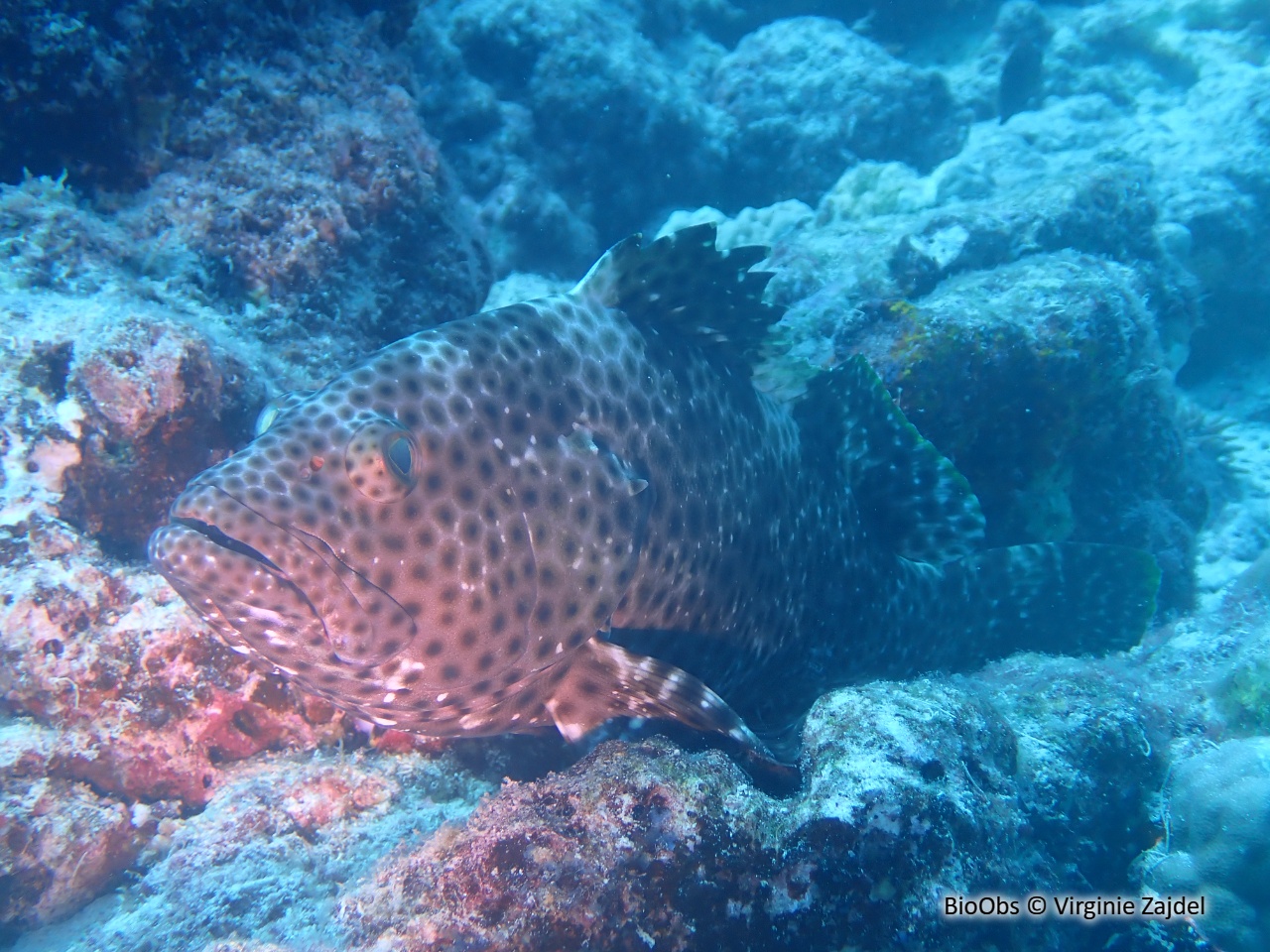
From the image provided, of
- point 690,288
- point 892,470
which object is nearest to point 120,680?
point 690,288

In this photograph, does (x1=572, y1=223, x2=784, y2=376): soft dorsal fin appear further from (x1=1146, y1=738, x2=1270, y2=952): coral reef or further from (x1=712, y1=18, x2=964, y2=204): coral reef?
(x1=712, y1=18, x2=964, y2=204): coral reef

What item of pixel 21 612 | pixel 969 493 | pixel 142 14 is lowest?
→ pixel 21 612

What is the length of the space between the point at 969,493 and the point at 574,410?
9.80ft

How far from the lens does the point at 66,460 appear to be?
122 inches

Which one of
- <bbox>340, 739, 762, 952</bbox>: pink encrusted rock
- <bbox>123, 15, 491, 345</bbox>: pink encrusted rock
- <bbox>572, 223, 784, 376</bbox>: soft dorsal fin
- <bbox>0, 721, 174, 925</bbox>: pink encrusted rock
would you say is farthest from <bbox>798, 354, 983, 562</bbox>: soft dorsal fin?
<bbox>0, 721, 174, 925</bbox>: pink encrusted rock

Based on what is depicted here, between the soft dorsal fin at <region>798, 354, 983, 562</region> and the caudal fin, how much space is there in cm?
62

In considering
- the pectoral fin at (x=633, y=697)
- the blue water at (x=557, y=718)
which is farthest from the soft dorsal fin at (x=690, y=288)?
the pectoral fin at (x=633, y=697)

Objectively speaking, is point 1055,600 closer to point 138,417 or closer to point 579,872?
point 579,872

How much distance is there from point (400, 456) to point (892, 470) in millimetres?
3391

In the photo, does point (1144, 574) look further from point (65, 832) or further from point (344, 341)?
point (65, 832)

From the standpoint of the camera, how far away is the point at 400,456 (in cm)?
257

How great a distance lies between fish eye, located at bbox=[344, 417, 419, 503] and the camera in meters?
2.49

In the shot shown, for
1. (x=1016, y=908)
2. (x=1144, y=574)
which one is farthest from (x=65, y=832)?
(x=1144, y=574)

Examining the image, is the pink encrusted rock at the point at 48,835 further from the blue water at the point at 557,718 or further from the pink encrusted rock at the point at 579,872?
the pink encrusted rock at the point at 579,872
